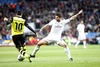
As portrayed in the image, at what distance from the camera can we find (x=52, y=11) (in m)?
55.7

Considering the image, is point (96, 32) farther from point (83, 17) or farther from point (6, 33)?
point (6, 33)

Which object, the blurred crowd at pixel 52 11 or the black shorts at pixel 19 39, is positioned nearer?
the black shorts at pixel 19 39

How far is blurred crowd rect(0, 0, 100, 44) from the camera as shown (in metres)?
53.0

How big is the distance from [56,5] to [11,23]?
36.1m

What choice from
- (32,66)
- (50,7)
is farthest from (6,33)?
(32,66)

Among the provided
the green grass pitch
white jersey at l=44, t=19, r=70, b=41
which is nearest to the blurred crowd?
the green grass pitch

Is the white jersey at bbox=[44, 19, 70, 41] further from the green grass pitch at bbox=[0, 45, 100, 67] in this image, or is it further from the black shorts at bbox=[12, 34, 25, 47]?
the black shorts at bbox=[12, 34, 25, 47]

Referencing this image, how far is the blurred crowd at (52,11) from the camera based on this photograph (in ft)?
174

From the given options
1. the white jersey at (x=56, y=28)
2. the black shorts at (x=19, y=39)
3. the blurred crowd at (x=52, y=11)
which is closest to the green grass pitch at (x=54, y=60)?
the black shorts at (x=19, y=39)

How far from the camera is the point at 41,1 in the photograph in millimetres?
58094

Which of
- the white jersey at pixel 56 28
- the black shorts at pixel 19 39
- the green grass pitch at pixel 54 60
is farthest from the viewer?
the white jersey at pixel 56 28

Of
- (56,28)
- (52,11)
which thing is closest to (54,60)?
(56,28)

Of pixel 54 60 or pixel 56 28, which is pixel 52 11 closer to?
pixel 56 28

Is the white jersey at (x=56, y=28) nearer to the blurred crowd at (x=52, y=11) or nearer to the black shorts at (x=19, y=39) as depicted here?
the black shorts at (x=19, y=39)
